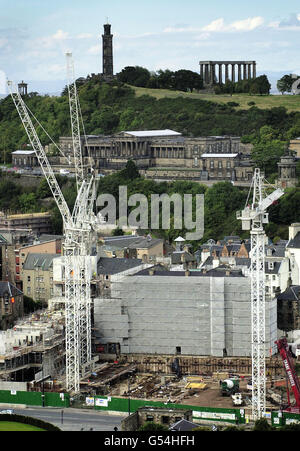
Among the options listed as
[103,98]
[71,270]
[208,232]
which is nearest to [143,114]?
[103,98]

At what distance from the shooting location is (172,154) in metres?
113

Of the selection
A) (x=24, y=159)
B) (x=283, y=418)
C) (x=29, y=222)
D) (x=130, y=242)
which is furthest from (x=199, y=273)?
(x=24, y=159)

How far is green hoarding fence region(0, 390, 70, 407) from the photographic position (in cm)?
5322

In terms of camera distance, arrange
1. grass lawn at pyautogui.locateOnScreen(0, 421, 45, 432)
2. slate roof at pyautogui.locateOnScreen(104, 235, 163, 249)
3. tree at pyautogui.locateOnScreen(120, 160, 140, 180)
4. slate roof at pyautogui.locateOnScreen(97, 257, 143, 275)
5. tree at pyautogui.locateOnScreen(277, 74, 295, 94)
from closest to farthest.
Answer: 1. grass lawn at pyautogui.locateOnScreen(0, 421, 45, 432)
2. slate roof at pyautogui.locateOnScreen(97, 257, 143, 275)
3. slate roof at pyautogui.locateOnScreen(104, 235, 163, 249)
4. tree at pyautogui.locateOnScreen(120, 160, 140, 180)
5. tree at pyautogui.locateOnScreen(277, 74, 295, 94)

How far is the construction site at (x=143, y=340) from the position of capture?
56188 millimetres

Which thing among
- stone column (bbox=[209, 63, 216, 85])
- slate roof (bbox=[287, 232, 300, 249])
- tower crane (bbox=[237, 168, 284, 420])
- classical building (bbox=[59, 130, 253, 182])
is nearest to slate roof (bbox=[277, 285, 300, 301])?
slate roof (bbox=[287, 232, 300, 249])

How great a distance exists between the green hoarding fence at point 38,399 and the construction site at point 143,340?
4.77 feet

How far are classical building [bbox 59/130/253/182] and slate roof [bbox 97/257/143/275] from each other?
36.9 metres

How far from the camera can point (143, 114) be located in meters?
128

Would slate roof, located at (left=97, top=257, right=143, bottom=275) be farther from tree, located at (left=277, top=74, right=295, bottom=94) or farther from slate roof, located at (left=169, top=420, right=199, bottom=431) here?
tree, located at (left=277, top=74, right=295, bottom=94)

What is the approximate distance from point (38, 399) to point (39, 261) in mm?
20227

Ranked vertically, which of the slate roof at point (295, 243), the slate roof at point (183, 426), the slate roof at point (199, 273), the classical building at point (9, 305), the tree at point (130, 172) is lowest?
the slate roof at point (183, 426)

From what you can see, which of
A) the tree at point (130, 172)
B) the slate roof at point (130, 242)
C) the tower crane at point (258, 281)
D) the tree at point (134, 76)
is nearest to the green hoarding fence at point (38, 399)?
the tower crane at point (258, 281)

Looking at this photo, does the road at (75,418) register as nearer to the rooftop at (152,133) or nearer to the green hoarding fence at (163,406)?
the green hoarding fence at (163,406)
